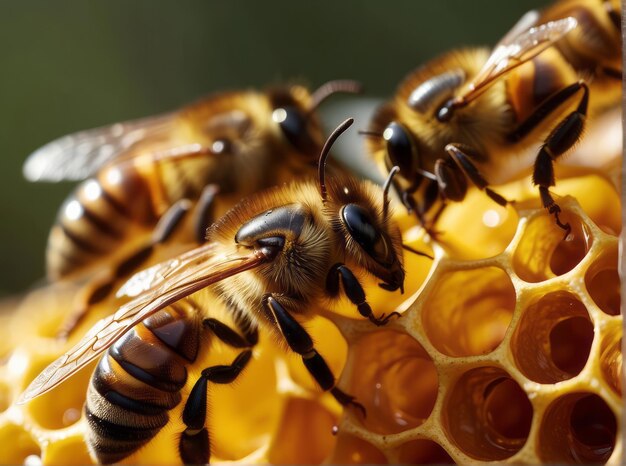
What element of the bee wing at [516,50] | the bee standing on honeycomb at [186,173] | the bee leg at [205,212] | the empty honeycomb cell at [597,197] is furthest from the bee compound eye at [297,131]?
the empty honeycomb cell at [597,197]

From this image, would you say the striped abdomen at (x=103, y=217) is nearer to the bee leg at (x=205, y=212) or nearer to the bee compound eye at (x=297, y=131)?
the bee leg at (x=205, y=212)

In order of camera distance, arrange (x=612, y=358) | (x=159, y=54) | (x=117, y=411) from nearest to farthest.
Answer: (x=612, y=358)
(x=117, y=411)
(x=159, y=54)

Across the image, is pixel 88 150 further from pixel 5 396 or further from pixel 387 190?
pixel 387 190

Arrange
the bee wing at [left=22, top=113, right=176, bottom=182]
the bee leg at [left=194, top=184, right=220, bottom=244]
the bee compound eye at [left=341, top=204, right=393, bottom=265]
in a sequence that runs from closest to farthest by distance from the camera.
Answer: the bee compound eye at [left=341, top=204, right=393, bottom=265] → the bee leg at [left=194, top=184, right=220, bottom=244] → the bee wing at [left=22, top=113, right=176, bottom=182]

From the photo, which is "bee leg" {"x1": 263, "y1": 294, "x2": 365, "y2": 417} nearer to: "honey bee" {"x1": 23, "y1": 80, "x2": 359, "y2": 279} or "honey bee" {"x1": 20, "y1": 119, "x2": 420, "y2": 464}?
"honey bee" {"x1": 20, "y1": 119, "x2": 420, "y2": 464}

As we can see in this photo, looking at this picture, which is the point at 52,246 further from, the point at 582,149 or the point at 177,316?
the point at 582,149

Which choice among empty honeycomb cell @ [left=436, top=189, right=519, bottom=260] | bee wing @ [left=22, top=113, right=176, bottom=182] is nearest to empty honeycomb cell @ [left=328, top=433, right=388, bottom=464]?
empty honeycomb cell @ [left=436, top=189, right=519, bottom=260]

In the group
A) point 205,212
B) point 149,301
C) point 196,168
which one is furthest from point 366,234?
point 196,168

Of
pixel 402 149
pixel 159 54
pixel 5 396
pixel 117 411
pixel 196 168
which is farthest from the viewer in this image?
pixel 159 54
